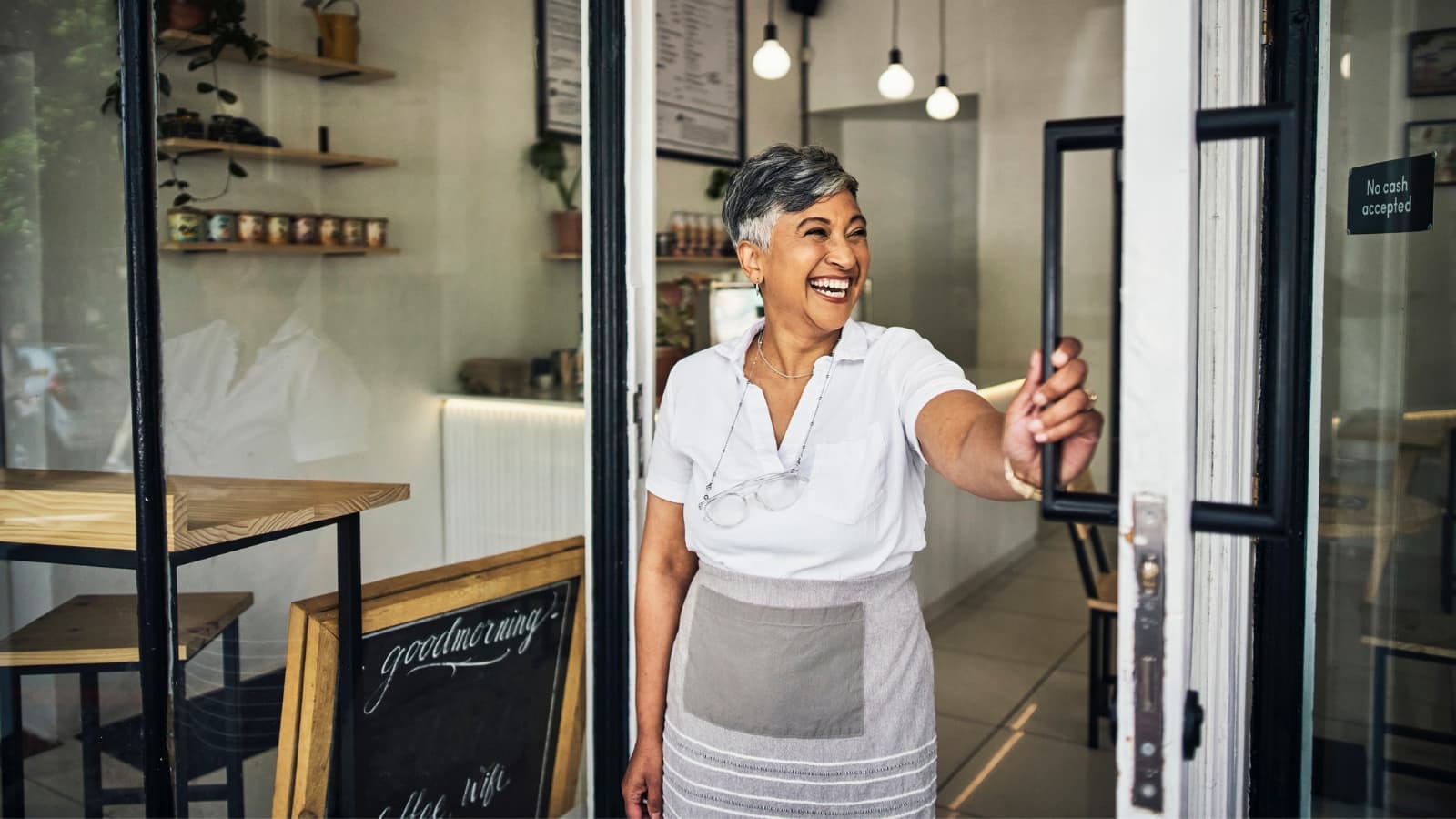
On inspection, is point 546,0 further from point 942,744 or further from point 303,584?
point 942,744

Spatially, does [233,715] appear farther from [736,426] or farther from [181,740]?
[736,426]

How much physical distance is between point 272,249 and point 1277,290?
5.66 feet

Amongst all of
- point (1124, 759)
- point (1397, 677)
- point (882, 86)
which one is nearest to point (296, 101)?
point (882, 86)

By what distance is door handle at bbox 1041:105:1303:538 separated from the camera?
84 cm

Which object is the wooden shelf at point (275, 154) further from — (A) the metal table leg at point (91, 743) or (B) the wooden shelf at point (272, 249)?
(A) the metal table leg at point (91, 743)

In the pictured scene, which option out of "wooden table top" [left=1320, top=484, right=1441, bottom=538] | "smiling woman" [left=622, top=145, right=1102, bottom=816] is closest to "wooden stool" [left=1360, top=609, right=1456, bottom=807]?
"wooden table top" [left=1320, top=484, right=1441, bottom=538]

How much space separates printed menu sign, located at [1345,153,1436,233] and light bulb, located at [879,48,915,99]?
0.77 metres

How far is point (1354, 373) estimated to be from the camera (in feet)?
6.01

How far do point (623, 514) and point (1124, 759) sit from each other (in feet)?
4.88

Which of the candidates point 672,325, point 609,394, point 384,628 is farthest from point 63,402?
point 672,325

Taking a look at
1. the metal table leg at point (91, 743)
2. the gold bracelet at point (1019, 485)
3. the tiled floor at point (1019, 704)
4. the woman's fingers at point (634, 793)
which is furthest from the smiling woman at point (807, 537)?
the metal table leg at point (91, 743)

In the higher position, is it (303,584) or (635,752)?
(303,584)

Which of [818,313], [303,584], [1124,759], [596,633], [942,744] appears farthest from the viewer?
[942,744]

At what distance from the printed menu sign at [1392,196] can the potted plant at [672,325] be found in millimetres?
1219
